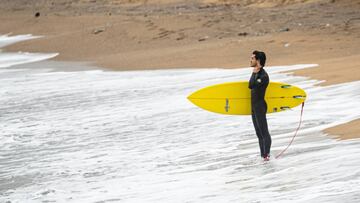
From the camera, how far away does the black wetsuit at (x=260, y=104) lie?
34.0ft

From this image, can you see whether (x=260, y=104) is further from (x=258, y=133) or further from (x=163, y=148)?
(x=163, y=148)

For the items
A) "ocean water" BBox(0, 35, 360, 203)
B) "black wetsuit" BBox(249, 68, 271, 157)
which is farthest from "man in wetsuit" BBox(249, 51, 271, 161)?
"ocean water" BBox(0, 35, 360, 203)

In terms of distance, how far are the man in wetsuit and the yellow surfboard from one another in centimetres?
71

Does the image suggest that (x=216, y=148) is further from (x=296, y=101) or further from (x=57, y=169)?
(x=57, y=169)

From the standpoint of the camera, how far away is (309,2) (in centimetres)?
3069

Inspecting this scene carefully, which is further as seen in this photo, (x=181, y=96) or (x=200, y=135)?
(x=181, y=96)

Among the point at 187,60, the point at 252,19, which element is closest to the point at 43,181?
the point at 187,60

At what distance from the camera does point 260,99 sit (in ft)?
34.3

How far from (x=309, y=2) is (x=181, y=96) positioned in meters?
14.7

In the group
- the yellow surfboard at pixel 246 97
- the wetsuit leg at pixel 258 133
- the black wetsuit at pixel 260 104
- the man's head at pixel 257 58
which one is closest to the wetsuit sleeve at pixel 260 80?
the black wetsuit at pixel 260 104

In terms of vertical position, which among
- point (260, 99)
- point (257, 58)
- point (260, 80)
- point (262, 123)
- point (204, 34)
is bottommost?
point (204, 34)

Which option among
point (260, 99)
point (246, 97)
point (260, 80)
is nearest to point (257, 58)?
point (260, 80)

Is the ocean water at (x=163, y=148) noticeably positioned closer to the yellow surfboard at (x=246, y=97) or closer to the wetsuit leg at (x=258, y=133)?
the wetsuit leg at (x=258, y=133)

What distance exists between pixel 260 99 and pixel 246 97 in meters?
0.81
